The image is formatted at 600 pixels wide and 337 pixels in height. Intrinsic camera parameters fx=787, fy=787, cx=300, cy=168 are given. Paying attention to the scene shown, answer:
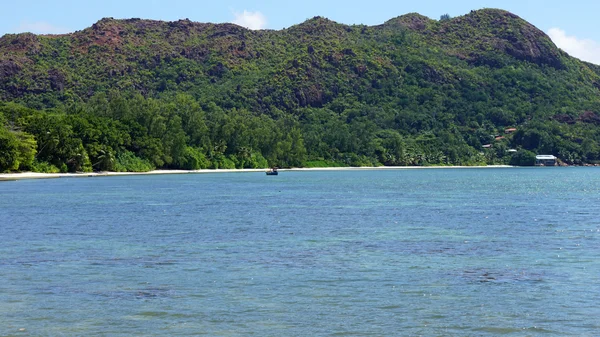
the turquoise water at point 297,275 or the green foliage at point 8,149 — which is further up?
A: the green foliage at point 8,149

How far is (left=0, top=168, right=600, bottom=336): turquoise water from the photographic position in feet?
77.3

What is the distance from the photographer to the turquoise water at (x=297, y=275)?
2355cm

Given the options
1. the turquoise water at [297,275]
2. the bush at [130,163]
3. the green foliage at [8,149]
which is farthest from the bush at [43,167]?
the turquoise water at [297,275]

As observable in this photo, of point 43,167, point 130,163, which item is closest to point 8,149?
point 43,167

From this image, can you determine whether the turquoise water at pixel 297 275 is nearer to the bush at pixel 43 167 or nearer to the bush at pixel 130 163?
the bush at pixel 43 167

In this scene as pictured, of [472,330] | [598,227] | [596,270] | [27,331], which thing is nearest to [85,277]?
[27,331]

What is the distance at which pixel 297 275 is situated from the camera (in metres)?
32.3

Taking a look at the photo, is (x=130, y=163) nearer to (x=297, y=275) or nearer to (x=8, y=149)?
(x=8, y=149)

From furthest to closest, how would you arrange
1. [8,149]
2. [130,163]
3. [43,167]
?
1. [130,163]
2. [43,167]
3. [8,149]

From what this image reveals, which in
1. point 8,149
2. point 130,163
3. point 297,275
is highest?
point 8,149

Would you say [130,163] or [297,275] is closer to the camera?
[297,275]

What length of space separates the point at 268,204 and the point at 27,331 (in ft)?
197

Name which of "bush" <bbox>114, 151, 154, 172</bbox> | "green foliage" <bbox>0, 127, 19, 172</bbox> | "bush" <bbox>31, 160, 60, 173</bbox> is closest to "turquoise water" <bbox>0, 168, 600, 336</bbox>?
"green foliage" <bbox>0, 127, 19, 172</bbox>

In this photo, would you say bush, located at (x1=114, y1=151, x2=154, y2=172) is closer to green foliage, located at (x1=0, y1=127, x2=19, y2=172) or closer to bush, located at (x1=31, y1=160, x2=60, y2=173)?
bush, located at (x1=31, y1=160, x2=60, y2=173)
